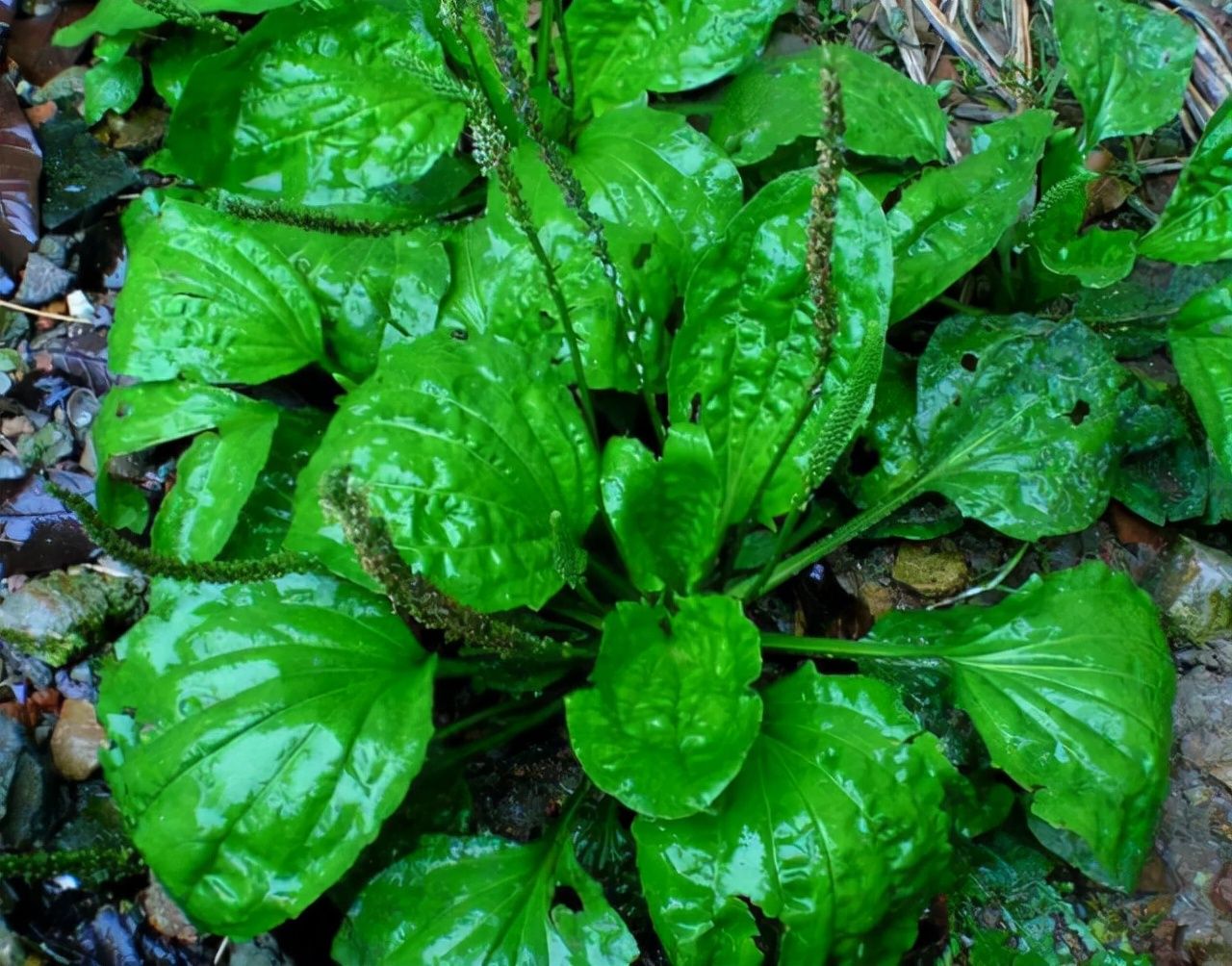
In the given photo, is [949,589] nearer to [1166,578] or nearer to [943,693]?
[943,693]

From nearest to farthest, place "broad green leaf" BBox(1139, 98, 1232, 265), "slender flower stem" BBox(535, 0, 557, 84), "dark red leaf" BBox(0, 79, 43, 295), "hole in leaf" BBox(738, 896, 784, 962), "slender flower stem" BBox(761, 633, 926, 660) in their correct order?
"hole in leaf" BBox(738, 896, 784, 962), "slender flower stem" BBox(761, 633, 926, 660), "broad green leaf" BBox(1139, 98, 1232, 265), "slender flower stem" BBox(535, 0, 557, 84), "dark red leaf" BBox(0, 79, 43, 295)

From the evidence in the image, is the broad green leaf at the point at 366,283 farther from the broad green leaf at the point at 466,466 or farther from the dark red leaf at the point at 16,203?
the dark red leaf at the point at 16,203

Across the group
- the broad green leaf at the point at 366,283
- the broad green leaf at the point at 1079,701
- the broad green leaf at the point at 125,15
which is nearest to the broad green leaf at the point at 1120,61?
the broad green leaf at the point at 1079,701

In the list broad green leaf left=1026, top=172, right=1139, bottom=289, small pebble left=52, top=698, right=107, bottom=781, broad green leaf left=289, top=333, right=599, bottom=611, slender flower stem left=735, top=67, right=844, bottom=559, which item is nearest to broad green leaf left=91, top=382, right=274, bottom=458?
broad green leaf left=289, top=333, right=599, bottom=611

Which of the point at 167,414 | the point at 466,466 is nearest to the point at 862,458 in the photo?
the point at 466,466

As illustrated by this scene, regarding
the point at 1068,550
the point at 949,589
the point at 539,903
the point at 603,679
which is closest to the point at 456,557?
the point at 603,679

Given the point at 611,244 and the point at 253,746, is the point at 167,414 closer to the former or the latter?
the point at 253,746

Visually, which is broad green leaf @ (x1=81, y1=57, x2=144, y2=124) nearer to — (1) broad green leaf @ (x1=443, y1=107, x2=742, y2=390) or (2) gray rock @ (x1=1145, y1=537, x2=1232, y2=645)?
(1) broad green leaf @ (x1=443, y1=107, x2=742, y2=390)
